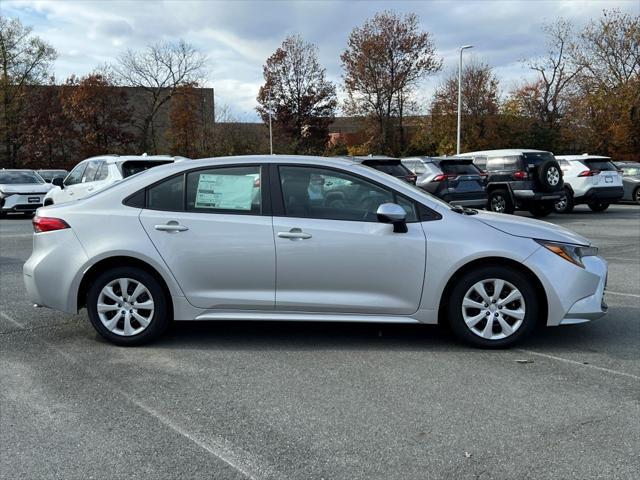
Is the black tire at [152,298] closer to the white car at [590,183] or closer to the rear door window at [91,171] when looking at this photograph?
the rear door window at [91,171]

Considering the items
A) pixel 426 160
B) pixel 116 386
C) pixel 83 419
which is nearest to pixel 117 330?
pixel 116 386

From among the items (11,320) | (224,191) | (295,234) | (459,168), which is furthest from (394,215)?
(459,168)

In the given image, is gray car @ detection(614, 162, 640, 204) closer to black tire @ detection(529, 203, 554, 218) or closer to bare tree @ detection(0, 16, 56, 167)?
black tire @ detection(529, 203, 554, 218)

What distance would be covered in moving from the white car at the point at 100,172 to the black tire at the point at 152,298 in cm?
609

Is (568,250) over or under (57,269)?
over

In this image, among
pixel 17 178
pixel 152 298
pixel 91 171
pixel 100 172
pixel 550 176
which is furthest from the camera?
pixel 17 178

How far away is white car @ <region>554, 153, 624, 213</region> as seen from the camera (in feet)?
57.3

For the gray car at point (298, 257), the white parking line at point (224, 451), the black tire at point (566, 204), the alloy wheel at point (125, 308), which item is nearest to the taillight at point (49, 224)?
the gray car at point (298, 257)

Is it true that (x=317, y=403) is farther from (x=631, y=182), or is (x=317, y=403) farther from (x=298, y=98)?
(x=298, y=98)

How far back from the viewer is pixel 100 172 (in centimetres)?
1198

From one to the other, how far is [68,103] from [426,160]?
1228 inches

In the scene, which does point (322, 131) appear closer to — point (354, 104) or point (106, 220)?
point (354, 104)

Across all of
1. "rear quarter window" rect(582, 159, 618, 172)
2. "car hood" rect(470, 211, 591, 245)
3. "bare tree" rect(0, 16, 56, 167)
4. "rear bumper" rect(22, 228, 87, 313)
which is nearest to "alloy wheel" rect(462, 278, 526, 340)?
"car hood" rect(470, 211, 591, 245)

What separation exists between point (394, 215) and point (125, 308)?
2.41m
